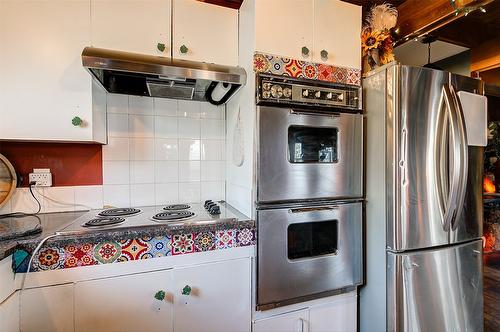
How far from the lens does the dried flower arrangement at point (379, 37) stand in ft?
4.67

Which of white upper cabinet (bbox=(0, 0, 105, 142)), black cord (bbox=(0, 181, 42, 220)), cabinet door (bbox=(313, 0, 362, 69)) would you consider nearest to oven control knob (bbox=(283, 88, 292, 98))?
cabinet door (bbox=(313, 0, 362, 69))

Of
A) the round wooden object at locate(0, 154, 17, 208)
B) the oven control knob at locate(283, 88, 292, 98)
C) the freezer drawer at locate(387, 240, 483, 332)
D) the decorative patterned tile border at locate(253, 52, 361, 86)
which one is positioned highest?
the decorative patterned tile border at locate(253, 52, 361, 86)

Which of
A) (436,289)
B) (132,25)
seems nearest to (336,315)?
(436,289)

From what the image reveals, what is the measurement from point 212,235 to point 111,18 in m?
1.27

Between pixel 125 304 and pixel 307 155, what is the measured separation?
3.72ft

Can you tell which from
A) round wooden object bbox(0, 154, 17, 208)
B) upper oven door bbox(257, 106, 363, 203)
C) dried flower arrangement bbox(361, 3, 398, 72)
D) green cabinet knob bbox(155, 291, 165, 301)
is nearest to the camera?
green cabinet knob bbox(155, 291, 165, 301)

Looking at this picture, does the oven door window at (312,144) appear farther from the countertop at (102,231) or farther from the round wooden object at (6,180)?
the round wooden object at (6,180)

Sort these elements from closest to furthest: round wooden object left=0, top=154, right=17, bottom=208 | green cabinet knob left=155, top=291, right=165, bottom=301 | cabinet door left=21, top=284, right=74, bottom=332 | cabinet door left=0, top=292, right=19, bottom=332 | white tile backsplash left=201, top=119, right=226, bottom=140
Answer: cabinet door left=0, top=292, right=19, bottom=332 < cabinet door left=21, top=284, right=74, bottom=332 < green cabinet knob left=155, top=291, right=165, bottom=301 < round wooden object left=0, top=154, right=17, bottom=208 < white tile backsplash left=201, top=119, right=226, bottom=140

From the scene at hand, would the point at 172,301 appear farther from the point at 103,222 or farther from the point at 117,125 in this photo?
the point at 117,125

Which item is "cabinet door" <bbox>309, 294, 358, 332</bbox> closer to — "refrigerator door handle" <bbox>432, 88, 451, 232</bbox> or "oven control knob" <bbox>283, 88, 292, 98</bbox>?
"refrigerator door handle" <bbox>432, 88, 451, 232</bbox>

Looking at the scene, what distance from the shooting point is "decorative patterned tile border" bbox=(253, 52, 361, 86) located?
1245 millimetres

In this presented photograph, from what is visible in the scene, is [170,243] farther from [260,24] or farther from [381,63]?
[381,63]

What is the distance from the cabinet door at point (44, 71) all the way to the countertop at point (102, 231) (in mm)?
441

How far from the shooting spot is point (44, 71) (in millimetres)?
1211
